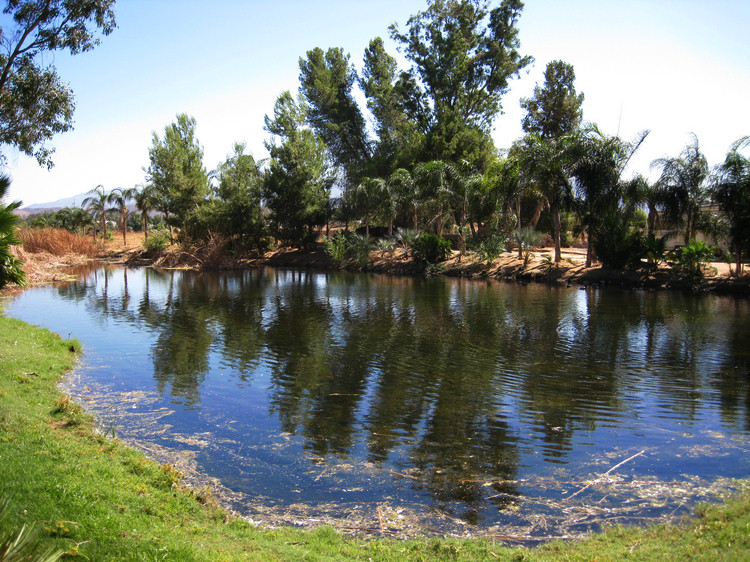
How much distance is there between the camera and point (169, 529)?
17.1 feet

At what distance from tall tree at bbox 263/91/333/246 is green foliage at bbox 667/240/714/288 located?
3098 cm

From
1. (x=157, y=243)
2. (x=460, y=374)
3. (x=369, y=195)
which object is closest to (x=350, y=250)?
(x=369, y=195)

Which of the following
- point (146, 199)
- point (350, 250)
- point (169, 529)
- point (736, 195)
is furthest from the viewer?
point (146, 199)

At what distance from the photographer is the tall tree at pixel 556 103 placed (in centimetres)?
4794

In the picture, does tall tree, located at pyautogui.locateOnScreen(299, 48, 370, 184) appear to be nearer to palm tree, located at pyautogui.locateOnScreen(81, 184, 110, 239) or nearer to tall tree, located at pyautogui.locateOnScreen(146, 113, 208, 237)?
tall tree, located at pyautogui.locateOnScreen(146, 113, 208, 237)

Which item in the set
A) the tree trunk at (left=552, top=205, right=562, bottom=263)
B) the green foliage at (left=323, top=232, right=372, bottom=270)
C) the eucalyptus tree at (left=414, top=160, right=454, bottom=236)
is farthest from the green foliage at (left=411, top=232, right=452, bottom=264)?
the tree trunk at (left=552, top=205, right=562, bottom=263)

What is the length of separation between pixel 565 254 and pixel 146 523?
37.2 m

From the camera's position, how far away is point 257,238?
53.2 metres

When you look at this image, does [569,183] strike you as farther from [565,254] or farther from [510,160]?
[565,254]

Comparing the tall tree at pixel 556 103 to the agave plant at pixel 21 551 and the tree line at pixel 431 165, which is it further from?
the agave plant at pixel 21 551

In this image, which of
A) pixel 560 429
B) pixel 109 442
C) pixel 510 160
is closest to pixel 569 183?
pixel 510 160

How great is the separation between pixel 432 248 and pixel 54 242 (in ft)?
113

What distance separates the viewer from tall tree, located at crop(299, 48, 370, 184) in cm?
5322

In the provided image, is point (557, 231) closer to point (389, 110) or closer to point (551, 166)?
point (551, 166)
